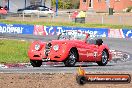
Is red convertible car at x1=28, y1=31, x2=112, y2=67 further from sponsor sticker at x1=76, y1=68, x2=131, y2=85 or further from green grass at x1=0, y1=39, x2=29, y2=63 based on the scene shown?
sponsor sticker at x1=76, y1=68, x2=131, y2=85

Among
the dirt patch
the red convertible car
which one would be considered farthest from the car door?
the dirt patch

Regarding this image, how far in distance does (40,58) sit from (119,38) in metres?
20.5

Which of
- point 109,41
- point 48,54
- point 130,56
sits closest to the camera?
point 48,54

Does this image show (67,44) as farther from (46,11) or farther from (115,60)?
(46,11)

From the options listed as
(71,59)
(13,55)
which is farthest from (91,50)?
(13,55)

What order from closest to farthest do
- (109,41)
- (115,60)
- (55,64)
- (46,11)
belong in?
(55,64) < (115,60) < (109,41) < (46,11)

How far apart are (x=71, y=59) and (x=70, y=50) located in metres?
0.36

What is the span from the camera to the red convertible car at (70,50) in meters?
18.4

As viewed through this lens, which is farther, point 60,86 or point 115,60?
point 115,60

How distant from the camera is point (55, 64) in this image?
2117cm

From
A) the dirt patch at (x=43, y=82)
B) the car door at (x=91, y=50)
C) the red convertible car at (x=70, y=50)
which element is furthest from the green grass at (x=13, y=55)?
the dirt patch at (x=43, y=82)

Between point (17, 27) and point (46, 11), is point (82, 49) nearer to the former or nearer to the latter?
point (17, 27)

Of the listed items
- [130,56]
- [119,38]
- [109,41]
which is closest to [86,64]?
[130,56]

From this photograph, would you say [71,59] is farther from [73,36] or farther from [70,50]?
[73,36]
